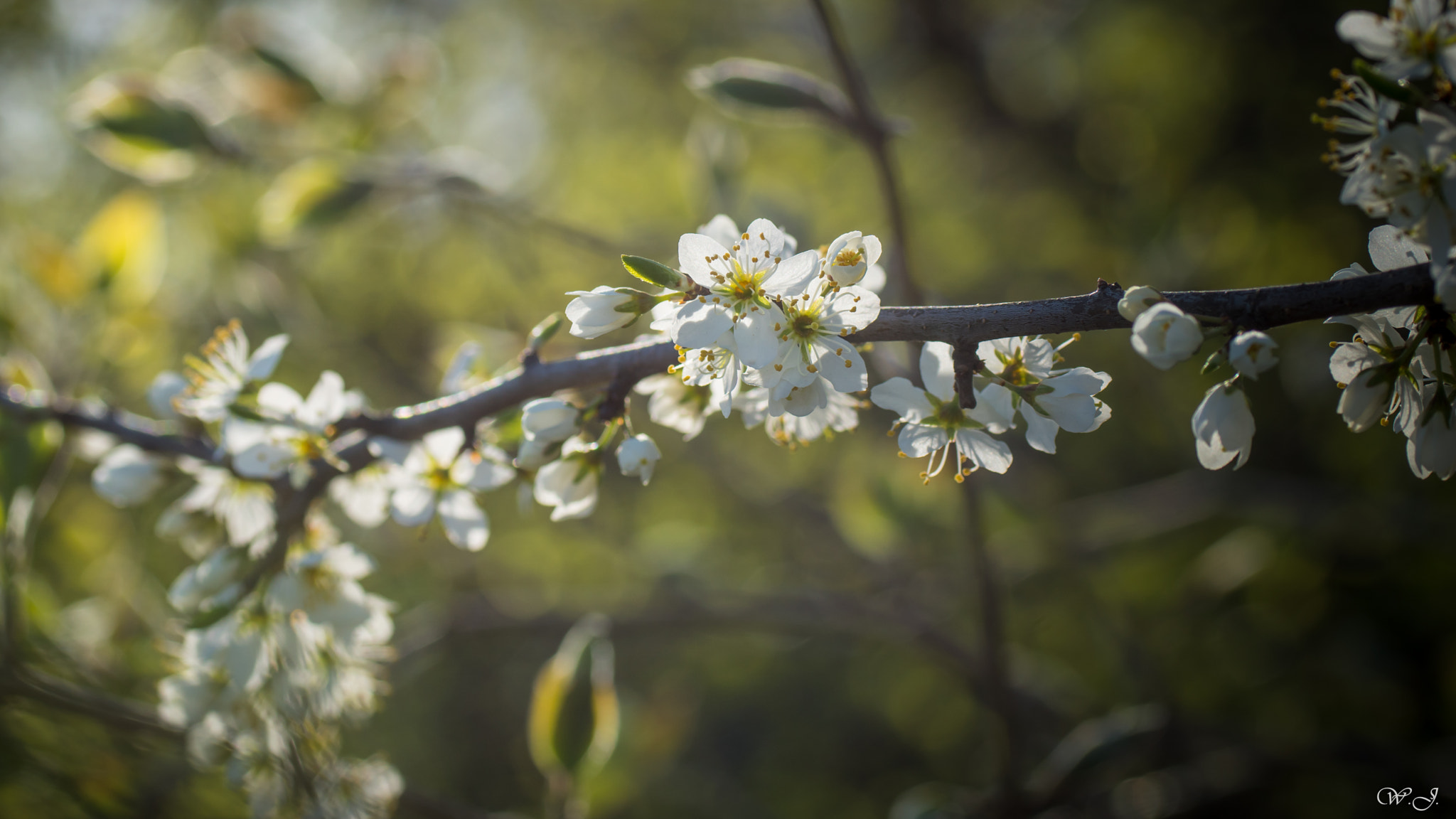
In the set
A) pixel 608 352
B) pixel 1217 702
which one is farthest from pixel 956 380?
pixel 1217 702

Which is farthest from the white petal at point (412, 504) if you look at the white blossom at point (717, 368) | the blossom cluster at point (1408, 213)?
the blossom cluster at point (1408, 213)

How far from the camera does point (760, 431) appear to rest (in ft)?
10.7

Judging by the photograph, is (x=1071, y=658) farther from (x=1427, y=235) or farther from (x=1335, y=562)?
(x=1427, y=235)

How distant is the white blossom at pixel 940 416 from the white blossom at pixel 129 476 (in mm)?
991

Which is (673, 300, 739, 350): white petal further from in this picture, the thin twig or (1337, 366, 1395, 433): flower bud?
the thin twig

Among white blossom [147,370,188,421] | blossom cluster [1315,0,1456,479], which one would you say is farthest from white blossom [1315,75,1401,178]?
white blossom [147,370,188,421]

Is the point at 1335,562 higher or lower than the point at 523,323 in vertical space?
lower

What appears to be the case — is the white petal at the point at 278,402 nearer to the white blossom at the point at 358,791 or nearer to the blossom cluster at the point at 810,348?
the blossom cluster at the point at 810,348

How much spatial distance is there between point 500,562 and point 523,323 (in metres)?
0.92

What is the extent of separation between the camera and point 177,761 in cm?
162

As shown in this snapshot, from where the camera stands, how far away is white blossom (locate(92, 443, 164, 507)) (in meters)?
1.10

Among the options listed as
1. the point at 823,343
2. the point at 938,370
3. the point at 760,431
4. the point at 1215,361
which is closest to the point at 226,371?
the point at 823,343

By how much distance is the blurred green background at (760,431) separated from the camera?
1831 millimetres

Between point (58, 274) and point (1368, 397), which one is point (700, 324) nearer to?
point (1368, 397)
